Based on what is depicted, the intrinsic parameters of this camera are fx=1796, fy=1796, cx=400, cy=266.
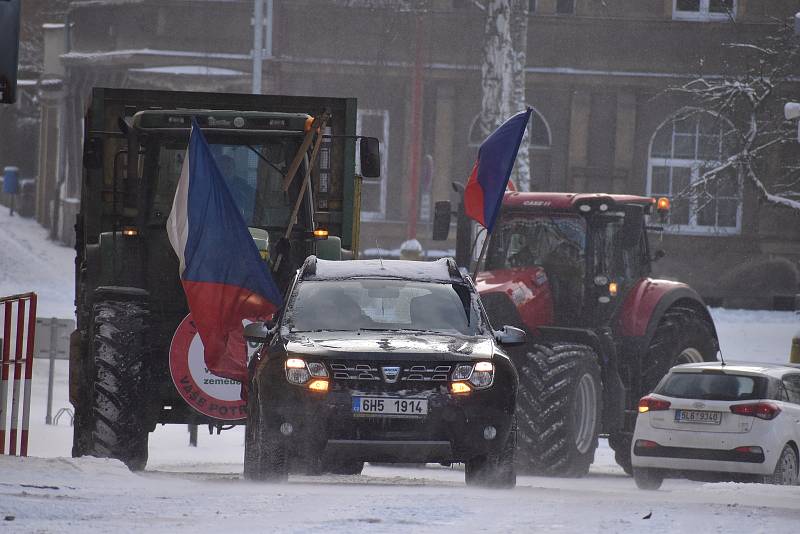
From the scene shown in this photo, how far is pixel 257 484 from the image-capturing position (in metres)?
11.6

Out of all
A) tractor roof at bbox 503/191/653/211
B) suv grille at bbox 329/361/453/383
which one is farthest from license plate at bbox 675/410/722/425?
suv grille at bbox 329/361/453/383

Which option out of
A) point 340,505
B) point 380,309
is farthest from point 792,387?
point 340,505

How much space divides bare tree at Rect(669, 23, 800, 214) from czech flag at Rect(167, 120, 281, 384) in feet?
77.1

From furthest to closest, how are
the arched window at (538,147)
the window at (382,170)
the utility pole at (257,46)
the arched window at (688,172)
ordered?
1. the arched window at (538,147)
2. the window at (382,170)
3. the arched window at (688,172)
4. the utility pole at (257,46)

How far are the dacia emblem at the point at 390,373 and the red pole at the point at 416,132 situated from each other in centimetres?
2787

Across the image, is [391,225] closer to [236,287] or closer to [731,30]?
[731,30]

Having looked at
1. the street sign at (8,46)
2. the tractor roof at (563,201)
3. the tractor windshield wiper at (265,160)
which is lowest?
the tractor roof at (563,201)

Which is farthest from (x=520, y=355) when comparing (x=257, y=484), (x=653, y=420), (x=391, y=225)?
(x=391, y=225)

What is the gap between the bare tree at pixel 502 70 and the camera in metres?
32.7

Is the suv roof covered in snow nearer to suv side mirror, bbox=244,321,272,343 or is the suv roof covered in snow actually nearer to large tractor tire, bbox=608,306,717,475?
suv side mirror, bbox=244,321,272,343

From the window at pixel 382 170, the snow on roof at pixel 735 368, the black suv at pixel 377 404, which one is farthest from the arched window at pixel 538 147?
the black suv at pixel 377 404

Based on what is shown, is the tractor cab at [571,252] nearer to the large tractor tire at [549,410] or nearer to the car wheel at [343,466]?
the large tractor tire at [549,410]

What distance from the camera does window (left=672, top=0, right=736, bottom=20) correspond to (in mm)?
41000

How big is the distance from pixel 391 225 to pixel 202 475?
26.8 m
